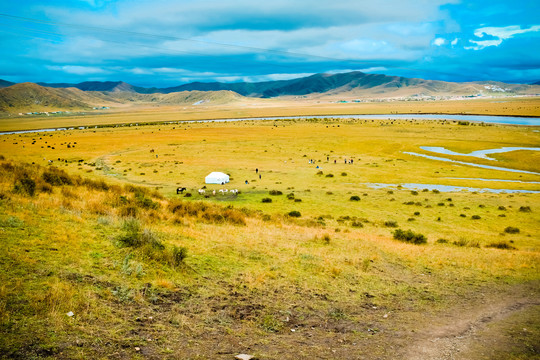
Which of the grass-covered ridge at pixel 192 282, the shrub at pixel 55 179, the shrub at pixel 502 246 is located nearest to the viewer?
the grass-covered ridge at pixel 192 282

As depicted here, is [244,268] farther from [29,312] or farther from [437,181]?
[437,181]

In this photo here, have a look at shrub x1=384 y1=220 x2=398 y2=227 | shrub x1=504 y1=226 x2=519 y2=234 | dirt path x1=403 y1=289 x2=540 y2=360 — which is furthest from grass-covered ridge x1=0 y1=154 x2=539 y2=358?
shrub x1=504 y1=226 x2=519 y2=234

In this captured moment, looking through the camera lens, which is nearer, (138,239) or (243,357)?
(243,357)

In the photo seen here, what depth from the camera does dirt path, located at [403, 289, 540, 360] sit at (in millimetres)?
9188

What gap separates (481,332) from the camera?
10.4m

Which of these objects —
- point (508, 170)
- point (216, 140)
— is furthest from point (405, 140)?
point (216, 140)

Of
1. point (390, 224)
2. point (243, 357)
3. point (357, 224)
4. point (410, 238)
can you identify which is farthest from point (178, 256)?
point (390, 224)

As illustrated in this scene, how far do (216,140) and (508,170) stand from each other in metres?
75.6

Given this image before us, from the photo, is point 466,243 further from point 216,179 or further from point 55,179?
point 216,179

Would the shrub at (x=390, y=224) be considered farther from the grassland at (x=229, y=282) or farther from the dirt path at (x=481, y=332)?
the dirt path at (x=481, y=332)

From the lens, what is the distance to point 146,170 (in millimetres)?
61844

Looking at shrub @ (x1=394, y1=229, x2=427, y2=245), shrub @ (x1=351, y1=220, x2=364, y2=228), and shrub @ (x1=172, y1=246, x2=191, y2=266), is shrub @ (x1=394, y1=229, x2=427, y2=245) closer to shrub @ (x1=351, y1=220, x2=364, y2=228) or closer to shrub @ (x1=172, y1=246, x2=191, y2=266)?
shrub @ (x1=351, y1=220, x2=364, y2=228)

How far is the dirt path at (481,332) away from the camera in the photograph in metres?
9.19

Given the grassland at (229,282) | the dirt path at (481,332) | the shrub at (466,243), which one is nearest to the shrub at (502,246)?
the grassland at (229,282)
